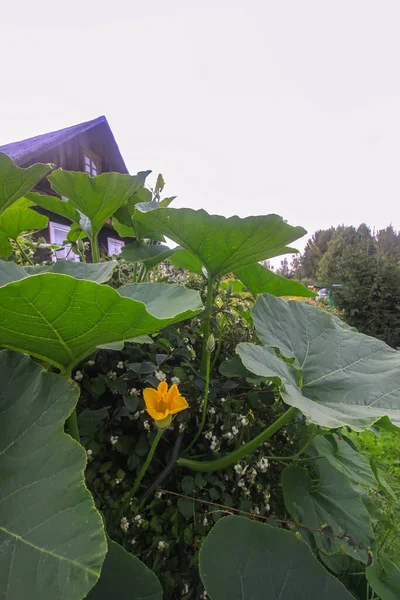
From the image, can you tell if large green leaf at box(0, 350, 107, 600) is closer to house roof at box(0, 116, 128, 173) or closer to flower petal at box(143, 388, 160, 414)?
flower petal at box(143, 388, 160, 414)

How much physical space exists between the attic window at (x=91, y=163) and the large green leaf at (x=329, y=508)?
825cm

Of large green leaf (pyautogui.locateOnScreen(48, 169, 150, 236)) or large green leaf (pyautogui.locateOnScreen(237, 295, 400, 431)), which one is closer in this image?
large green leaf (pyautogui.locateOnScreen(237, 295, 400, 431))

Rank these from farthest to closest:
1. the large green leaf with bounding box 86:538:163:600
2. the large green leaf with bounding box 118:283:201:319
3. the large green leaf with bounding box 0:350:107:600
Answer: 1. the large green leaf with bounding box 118:283:201:319
2. the large green leaf with bounding box 86:538:163:600
3. the large green leaf with bounding box 0:350:107:600

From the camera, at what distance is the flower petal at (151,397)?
56 centimetres

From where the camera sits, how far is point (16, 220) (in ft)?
3.24

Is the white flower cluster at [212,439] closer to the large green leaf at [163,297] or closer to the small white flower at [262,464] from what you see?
the small white flower at [262,464]

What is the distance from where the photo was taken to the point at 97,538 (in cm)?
33

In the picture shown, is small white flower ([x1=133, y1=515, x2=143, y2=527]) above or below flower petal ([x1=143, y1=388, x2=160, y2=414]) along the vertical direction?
below

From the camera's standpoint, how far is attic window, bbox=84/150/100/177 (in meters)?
7.98

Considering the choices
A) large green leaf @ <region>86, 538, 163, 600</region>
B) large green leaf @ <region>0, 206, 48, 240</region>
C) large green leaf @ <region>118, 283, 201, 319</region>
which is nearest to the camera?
large green leaf @ <region>86, 538, 163, 600</region>

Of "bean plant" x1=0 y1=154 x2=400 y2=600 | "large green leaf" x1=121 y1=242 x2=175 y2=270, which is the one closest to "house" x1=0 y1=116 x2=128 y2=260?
"large green leaf" x1=121 y1=242 x2=175 y2=270

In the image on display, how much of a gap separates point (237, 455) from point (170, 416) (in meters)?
0.19

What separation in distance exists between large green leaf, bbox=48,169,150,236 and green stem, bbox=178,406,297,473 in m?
0.64

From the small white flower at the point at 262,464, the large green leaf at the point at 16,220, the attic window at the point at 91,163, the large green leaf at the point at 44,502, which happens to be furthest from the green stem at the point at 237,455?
the attic window at the point at 91,163
